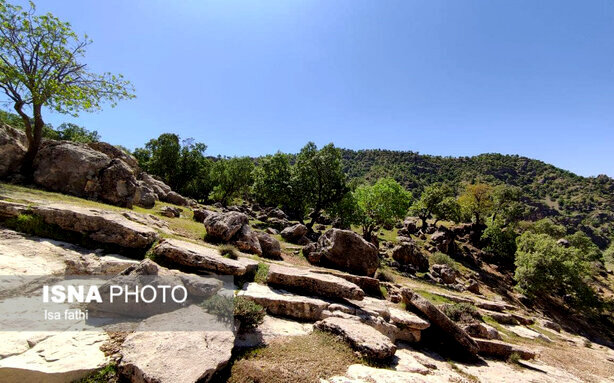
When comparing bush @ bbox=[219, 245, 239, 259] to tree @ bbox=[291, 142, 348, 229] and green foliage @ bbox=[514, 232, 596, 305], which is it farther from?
green foliage @ bbox=[514, 232, 596, 305]

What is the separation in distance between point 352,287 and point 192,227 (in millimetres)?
14094

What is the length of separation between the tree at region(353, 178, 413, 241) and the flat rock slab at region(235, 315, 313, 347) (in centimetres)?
2994

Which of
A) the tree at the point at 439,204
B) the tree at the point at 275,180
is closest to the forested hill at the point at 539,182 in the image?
the tree at the point at 439,204

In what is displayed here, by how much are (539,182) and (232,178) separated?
203 metres

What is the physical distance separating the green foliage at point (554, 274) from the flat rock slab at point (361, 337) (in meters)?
42.7

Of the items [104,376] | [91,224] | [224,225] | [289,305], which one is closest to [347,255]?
[224,225]

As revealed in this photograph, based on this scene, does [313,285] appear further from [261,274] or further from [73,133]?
[73,133]

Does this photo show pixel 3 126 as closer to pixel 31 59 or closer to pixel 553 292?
pixel 31 59

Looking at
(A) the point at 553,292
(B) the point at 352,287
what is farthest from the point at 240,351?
(A) the point at 553,292

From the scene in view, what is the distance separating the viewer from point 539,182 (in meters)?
169

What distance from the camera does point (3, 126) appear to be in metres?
19.9

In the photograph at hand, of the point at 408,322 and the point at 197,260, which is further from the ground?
the point at 197,260

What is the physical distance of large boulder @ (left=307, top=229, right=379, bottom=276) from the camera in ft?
65.9

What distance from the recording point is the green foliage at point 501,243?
53969mm
